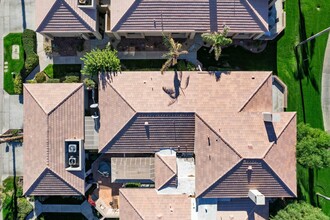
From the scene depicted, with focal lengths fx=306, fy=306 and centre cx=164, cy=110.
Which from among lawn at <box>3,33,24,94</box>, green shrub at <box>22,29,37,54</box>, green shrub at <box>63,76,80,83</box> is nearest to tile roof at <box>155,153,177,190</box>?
green shrub at <box>63,76,80,83</box>

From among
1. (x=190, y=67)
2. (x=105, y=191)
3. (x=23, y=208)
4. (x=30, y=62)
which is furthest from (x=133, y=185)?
(x=30, y=62)

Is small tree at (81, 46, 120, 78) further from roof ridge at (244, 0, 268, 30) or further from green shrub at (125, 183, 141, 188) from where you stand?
roof ridge at (244, 0, 268, 30)

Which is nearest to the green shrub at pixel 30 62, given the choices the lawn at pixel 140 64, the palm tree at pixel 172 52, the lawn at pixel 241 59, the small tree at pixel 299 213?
the lawn at pixel 140 64

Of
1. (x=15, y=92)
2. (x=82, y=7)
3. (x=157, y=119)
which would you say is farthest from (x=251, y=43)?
(x=15, y=92)

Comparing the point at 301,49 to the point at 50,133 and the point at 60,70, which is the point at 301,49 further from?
the point at 50,133

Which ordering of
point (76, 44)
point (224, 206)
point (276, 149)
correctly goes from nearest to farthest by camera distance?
point (276, 149) < point (224, 206) < point (76, 44)

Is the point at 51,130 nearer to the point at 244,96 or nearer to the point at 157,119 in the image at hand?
the point at 157,119
